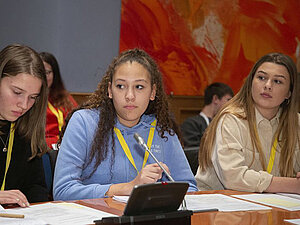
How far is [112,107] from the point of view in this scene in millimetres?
2449

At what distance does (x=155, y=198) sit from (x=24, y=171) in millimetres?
1289

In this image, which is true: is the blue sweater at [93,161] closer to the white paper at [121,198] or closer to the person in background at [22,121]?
the white paper at [121,198]

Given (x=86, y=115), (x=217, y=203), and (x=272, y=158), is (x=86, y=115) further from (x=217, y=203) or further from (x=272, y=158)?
(x=272, y=158)

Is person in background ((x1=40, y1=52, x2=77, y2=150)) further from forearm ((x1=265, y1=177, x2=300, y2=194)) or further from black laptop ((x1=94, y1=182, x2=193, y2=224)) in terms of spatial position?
black laptop ((x1=94, y1=182, x2=193, y2=224))

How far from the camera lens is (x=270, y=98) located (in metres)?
2.91

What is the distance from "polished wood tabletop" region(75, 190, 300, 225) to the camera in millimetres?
1649

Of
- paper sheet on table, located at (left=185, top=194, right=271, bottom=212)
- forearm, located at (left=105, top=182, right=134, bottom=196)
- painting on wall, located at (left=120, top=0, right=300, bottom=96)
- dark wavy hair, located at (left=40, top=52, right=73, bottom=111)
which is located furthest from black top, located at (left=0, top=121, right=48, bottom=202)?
painting on wall, located at (left=120, top=0, right=300, bottom=96)

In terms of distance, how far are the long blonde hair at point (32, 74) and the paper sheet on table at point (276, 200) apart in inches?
43.5

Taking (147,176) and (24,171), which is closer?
(147,176)

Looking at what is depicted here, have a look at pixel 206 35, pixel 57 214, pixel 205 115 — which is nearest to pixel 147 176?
pixel 57 214

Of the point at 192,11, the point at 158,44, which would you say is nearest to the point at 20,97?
the point at 158,44

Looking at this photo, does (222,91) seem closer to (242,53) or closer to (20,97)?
(242,53)

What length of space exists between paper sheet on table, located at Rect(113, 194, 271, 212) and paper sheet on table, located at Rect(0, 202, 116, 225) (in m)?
0.23

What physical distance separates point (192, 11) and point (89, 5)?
1.43 metres
